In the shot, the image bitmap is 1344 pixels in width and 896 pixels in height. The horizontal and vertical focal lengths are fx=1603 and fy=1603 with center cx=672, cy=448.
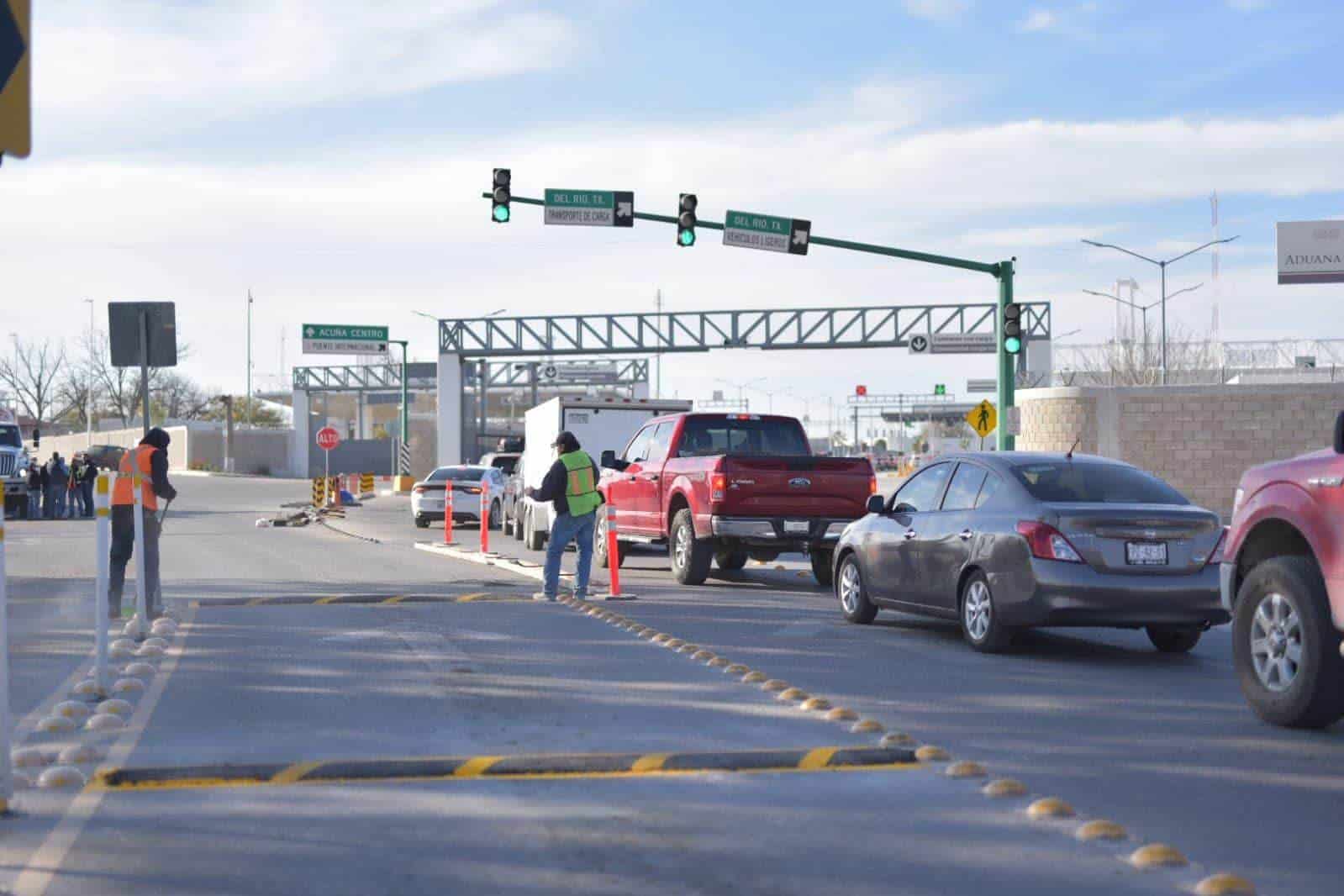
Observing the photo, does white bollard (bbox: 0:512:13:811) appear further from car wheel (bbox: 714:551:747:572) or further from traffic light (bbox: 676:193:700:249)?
traffic light (bbox: 676:193:700:249)

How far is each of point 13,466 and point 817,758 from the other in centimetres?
3888

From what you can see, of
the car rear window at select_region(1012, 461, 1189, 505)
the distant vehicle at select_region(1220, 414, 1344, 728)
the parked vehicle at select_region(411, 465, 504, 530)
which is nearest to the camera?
the distant vehicle at select_region(1220, 414, 1344, 728)

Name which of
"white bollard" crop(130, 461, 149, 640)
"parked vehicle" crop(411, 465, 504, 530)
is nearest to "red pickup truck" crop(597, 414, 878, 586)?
"white bollard" crop(130, 461, 149, 640)

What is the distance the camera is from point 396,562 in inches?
883

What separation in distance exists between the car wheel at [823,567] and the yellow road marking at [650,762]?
10925mm

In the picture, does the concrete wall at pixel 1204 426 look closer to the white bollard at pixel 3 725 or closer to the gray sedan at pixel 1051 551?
the gray sedan at pixel 1051 551

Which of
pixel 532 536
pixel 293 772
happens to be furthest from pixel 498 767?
pixel 532 536

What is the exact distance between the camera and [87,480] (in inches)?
1623

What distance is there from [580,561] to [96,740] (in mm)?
8379

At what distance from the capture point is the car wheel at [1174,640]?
12.2m

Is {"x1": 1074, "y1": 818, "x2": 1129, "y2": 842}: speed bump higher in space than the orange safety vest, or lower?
lower

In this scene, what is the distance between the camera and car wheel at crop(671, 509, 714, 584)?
18.2m

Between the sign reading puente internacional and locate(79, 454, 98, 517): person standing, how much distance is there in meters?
26.8

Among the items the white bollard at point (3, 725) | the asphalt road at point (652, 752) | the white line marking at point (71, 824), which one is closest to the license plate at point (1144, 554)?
the asphalt road at point (652, 752)
